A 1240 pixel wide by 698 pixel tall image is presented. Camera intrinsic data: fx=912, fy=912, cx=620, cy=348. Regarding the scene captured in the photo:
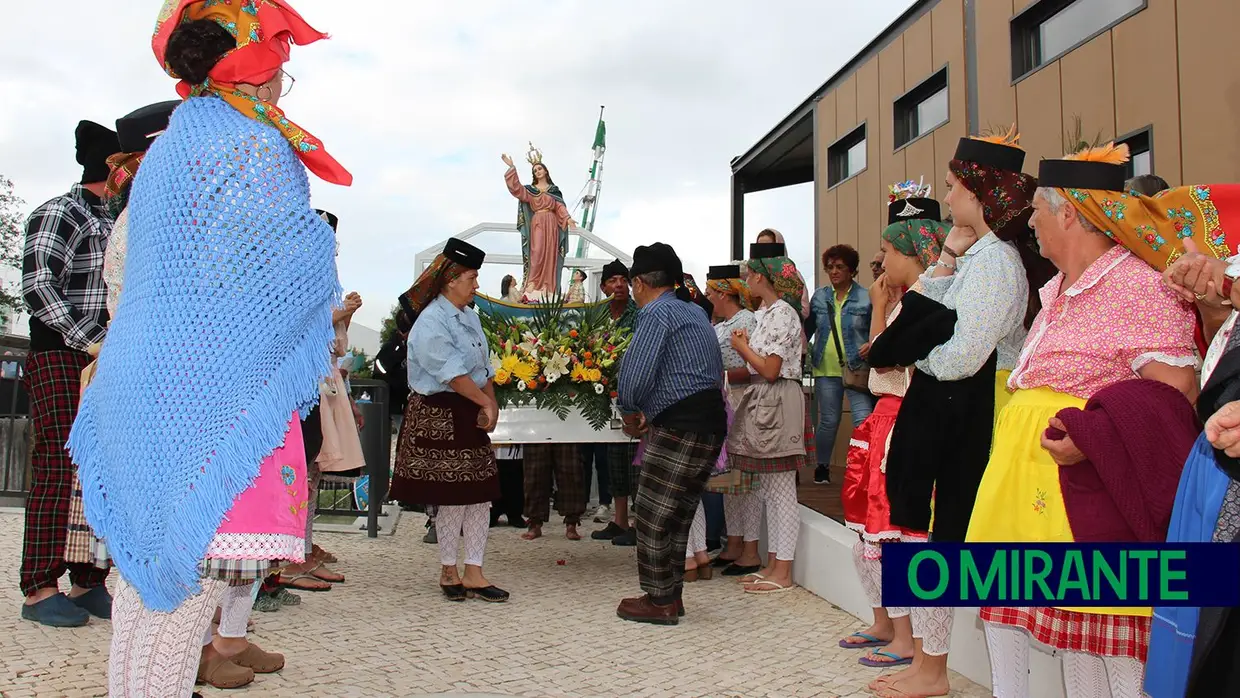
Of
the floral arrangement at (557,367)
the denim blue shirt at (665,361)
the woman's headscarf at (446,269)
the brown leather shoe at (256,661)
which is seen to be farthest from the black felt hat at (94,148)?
the denim blue shirt at (665,361)

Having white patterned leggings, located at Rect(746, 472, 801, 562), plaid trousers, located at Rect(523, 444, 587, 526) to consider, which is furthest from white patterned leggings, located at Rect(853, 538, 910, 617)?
plaid trousers, located at Rect(523, 444, 587, 526)

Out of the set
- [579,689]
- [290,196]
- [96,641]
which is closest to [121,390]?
[290,196]

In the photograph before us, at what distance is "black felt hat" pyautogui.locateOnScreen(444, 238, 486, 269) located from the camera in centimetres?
492

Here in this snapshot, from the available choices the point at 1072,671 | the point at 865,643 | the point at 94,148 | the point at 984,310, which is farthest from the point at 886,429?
the point at 94,148

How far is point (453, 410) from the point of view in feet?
16.0

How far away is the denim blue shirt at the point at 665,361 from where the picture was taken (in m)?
4.51

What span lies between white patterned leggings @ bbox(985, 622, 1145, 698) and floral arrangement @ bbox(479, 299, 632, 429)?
2881 mm

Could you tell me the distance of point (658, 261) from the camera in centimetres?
471

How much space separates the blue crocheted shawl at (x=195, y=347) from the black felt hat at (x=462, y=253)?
9.29 feet

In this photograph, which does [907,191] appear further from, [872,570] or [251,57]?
[251,57]

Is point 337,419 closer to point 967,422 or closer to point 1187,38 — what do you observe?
point 967,422

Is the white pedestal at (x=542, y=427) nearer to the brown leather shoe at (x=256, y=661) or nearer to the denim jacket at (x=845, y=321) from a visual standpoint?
the brown leather shoe at (x=256, y=661)

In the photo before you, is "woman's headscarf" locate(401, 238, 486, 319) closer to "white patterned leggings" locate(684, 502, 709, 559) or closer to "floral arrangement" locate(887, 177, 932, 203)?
"white patterned leggings" locate(684, 502, 709, 559)

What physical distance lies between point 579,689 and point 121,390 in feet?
6.65
